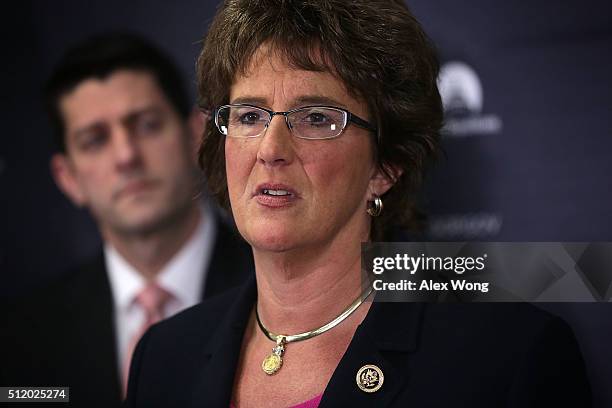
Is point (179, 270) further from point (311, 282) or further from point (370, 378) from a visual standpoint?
point (370, 378)

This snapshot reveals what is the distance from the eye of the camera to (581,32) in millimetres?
2605

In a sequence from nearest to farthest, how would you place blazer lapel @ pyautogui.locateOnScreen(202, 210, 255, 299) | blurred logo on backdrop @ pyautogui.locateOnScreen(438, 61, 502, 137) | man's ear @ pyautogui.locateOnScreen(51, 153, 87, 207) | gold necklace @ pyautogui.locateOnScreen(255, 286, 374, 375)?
gold necklace @ pyautogui.locateOnScreen(255, 286, 374, 375) → blurred logo on backdrop @ pyautogui.locateOnScreen(438, 61, 502, 137) → blazer lapel @ pyautogui.locateOnScreen(202, 210, 255, 299) → man's ear @ pyautogui.locateOnScreen(51, 153, 87, 207)

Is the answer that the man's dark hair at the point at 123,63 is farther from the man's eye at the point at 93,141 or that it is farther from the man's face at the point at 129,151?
the man's eye at the point at 93,141

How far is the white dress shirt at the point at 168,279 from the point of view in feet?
10.1

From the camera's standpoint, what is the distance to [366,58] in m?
1.93

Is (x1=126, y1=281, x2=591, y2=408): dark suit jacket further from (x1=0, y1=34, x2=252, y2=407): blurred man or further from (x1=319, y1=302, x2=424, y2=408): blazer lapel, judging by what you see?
(x1=0, y1=34, x2=252, y2=407): blurred man

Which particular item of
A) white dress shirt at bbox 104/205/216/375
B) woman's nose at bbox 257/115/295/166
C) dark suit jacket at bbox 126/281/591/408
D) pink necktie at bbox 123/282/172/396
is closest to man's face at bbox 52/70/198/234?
white dress shirt at bbox 104/205/216/375

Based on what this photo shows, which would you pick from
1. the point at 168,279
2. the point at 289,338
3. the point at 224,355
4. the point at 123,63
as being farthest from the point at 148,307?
the point at 289,338

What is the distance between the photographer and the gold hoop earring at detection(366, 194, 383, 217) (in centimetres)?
206

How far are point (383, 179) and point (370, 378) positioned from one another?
51cm

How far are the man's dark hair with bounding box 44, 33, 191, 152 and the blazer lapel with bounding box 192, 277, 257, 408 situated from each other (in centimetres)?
111

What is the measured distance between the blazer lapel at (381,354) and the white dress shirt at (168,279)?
1250 millimetres

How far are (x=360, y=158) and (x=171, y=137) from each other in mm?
1270

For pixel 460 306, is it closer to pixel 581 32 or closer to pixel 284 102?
pixel 284 102
